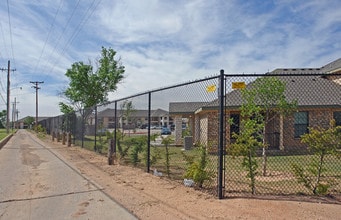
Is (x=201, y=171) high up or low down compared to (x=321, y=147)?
down

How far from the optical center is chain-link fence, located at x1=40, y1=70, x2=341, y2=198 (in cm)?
626

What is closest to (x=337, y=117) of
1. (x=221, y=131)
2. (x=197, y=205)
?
(x=221, y=131)

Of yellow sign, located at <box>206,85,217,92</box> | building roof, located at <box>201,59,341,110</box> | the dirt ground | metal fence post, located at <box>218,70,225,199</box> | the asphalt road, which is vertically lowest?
the asphalt road

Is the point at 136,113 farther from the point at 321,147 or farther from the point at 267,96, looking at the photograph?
the point at 321,147

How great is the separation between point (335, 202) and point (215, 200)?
2.11 meters

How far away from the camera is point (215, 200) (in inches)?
232

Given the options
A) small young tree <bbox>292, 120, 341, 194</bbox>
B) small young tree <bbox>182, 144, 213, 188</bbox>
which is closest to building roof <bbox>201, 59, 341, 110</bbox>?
small young tree <bbox>182, 144, 213, 188</bbox>

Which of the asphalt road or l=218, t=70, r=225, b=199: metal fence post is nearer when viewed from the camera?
the asphalt road

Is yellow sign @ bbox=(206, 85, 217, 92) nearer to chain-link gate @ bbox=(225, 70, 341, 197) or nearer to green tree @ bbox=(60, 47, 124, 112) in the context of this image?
chain-link gate @ bbox=(225, 70, 341, 197)

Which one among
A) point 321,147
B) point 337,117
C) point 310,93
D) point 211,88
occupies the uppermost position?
point 310,93

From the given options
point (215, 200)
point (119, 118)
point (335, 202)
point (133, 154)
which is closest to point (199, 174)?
point (215, 200)

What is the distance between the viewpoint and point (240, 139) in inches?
252

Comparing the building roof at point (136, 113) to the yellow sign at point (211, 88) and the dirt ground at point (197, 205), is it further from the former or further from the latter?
the yellow sign at point (211, 88)

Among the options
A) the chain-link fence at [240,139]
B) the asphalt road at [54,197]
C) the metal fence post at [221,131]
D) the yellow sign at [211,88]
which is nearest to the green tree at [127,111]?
the chain-link fence at [240,139]
